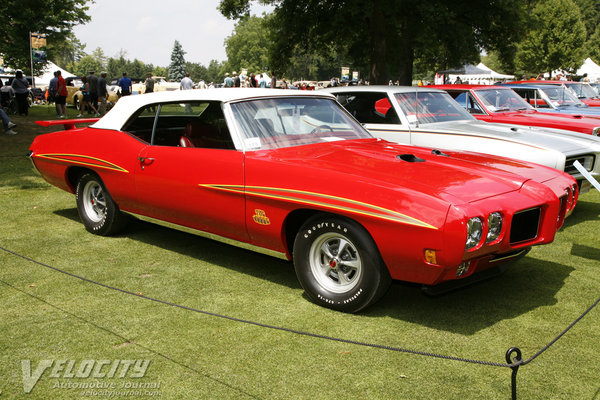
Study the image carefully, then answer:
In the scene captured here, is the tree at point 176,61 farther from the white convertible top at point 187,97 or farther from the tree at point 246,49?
the white convertible top at point 187,97

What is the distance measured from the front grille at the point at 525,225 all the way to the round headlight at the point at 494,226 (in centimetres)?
23

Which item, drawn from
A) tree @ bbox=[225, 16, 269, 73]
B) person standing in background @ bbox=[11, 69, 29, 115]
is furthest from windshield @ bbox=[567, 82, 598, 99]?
tree @ bbox=[225, 16, 269, 73]

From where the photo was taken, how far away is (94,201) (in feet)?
19.4

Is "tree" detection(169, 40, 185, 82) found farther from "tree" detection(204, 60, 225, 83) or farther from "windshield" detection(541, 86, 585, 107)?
"windshield" detection(541, 86, 585, 107)

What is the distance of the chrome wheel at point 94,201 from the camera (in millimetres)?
5836

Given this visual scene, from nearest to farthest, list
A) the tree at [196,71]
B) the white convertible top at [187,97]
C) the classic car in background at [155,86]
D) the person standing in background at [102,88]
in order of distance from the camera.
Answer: the white convertible top at [187,97] < the person standing in background at [102,88] < the classic car in background at [155,86] < the tree at [196,71]

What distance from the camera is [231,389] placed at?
115 inches

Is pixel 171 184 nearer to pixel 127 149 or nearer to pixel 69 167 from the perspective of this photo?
pixel 127 149

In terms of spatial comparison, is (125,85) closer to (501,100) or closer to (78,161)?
(501,100)

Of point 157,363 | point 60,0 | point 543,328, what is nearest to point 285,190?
point 157,363

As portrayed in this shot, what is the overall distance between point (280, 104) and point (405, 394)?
2720 mm

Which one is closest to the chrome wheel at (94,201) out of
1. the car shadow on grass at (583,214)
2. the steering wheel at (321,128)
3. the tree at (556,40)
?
the steering wheel at (321,128)

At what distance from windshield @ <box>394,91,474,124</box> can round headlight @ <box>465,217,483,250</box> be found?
394cm

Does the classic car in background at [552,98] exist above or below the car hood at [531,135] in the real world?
above
